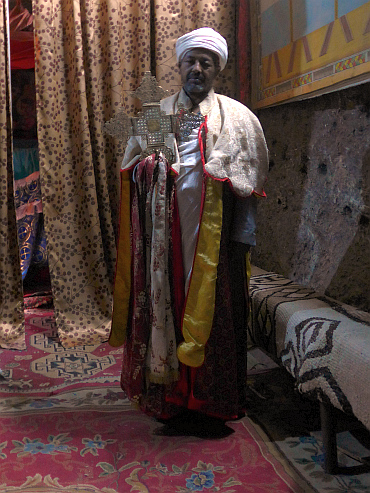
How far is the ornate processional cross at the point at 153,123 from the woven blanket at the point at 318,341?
2.64ft

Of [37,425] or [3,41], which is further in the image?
[3,41]

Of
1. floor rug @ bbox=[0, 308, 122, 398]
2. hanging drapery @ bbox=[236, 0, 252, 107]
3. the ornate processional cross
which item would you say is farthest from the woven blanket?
hanging drapery @ bbox=[236, 0, 252, 107]

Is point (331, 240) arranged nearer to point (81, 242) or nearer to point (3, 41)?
point (81, 242)

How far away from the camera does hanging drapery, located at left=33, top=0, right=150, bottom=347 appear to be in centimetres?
306

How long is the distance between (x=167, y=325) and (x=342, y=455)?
2.72 feet

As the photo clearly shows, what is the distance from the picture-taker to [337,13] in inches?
82.1

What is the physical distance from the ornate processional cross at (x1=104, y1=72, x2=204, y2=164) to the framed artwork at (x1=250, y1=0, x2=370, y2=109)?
2.26ft

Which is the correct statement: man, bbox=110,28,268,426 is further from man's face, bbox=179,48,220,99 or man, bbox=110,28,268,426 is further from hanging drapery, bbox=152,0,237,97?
hanging drapery, bbox=152,0,237,97

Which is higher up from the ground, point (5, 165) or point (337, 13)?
point (337, 13)

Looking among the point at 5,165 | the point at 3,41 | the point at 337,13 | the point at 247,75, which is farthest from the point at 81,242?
the point at 337,13

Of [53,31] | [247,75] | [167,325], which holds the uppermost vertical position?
[53,31]

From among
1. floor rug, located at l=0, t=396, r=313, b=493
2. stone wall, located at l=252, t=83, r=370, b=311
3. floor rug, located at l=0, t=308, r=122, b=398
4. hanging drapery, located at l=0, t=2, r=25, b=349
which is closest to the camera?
floor rug, located at l=0, t=396, r=313, b=493

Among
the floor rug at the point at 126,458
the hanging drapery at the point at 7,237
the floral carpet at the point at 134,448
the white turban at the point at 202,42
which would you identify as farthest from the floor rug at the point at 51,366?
the white turban at the point at 202,42

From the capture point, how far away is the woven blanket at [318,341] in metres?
1.53
